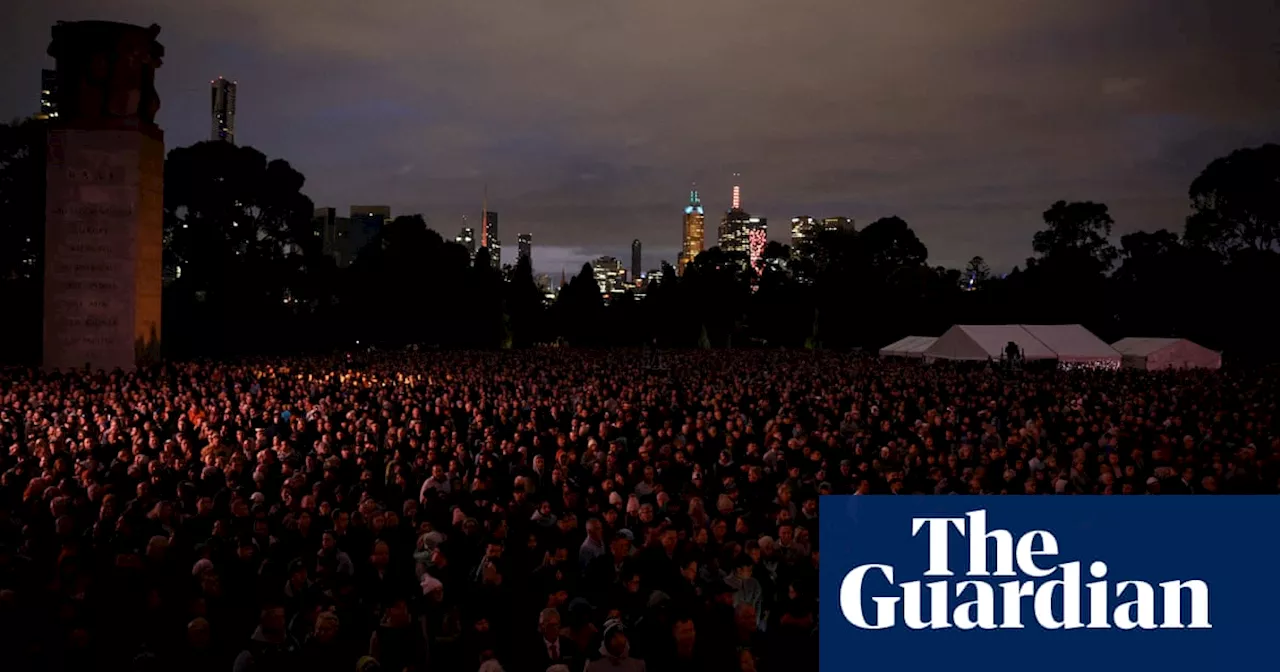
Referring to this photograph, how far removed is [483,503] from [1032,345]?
27213 mm

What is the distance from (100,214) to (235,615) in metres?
24.0

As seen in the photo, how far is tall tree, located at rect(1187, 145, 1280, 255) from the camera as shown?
187 ft

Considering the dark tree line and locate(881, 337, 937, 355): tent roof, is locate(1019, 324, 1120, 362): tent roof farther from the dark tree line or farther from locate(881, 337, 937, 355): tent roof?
Answer: the dark tree line

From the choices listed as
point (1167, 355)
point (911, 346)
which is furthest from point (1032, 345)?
point (911, 346)

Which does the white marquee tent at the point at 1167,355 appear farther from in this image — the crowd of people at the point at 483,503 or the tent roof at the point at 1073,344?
the crowd of people at the point at 483,503

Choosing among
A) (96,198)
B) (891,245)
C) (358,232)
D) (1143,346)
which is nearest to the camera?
(96,198)

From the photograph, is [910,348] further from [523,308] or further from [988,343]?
[523,308]

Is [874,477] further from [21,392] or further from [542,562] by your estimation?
[21,392]

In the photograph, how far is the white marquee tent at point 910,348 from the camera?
38281 millimetres

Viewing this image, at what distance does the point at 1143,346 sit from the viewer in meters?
33.0

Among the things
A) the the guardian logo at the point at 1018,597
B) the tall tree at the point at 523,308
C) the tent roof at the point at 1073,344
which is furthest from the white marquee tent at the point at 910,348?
the the guardian logo at the point at 1018,597

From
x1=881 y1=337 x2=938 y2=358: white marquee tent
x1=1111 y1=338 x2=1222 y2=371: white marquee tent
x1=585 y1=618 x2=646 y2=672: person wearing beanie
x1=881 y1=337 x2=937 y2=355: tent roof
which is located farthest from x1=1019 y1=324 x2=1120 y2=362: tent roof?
x1=585 y1=618 x2=646 y2=672: person wearing beanie

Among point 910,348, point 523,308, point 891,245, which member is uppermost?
point 891,245

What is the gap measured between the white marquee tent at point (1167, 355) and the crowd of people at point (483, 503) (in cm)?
1272
